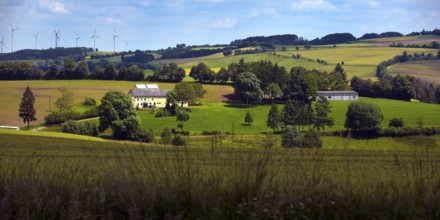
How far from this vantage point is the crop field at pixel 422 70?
107 meters

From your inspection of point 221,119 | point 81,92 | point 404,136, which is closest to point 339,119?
point 404,136

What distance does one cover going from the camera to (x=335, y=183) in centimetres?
547

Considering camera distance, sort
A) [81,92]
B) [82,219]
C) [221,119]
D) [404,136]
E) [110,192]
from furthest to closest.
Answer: [81,92], [221,119], [404,136], [110,192], [82,219]

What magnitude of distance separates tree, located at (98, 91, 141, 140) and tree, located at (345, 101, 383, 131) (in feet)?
95.2

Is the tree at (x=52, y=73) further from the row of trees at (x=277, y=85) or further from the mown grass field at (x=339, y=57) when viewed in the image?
Answer: the row of trees at (x=277, y=85)

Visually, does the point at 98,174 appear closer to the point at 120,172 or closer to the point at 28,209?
A: the point at 120,172

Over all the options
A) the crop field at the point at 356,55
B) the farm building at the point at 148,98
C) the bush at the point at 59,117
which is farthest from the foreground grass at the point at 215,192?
the crop field at the point at 356,55

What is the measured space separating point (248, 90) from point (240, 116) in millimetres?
13959

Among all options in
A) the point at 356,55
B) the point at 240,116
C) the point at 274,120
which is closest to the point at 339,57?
the point at 356,55

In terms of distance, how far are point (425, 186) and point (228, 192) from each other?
6.98 ft

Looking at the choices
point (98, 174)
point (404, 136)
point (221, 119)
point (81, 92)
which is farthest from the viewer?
point (81, 92)

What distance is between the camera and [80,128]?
203 ft

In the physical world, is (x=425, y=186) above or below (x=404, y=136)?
above

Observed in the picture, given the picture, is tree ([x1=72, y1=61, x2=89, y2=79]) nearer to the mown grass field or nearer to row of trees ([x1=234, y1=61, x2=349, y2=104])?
the mown grass field
